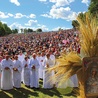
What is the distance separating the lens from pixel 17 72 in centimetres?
1517

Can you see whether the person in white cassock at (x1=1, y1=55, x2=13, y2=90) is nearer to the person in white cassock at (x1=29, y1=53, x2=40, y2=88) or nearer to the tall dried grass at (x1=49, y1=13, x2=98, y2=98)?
the person in white cassock at (x1=29, y1=53, x2=40, y2=88)

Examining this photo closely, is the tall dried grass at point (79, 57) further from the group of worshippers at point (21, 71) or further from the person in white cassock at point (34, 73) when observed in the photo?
the person in white cassock at point (34, 73)

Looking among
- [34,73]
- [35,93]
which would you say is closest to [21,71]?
[34,73]

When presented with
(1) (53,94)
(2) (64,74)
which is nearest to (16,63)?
(1) (53,94)

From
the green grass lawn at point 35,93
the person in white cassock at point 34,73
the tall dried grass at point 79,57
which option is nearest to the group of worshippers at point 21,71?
the person in white cassock at point 34,73

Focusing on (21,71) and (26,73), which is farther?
(26,73)

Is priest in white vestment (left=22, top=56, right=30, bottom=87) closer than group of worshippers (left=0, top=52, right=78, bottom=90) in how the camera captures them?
No

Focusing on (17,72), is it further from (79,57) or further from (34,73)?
(79,57)

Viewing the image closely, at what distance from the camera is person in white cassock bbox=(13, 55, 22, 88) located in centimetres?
1479

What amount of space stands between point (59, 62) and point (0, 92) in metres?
10.3

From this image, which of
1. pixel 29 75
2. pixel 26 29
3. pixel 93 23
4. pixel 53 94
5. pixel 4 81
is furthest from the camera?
pixel 26 29

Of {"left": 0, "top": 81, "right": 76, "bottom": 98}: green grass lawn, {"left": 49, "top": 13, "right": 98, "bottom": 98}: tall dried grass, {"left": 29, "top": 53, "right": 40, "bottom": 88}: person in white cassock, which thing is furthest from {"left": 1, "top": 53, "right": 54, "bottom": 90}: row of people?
{"left": 49, "top": 13, "right": 98, "bottom": 98}: tall dried grass

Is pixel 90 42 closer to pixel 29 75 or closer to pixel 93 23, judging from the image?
pixel 93 23

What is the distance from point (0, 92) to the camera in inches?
556
